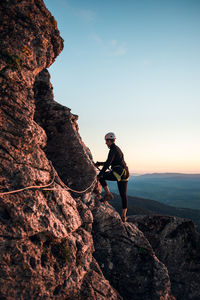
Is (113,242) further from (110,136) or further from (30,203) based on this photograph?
(30,203)

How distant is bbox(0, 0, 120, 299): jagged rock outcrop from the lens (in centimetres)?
611

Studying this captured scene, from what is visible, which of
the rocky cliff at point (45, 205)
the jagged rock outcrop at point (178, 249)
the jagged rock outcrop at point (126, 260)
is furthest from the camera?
the jagged rock outcrop at point (178, 249)

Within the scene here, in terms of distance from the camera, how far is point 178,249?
15352 millimetres

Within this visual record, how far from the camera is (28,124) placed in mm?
7695

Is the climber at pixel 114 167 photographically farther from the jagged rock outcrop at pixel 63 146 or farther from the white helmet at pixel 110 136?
the jagged rock outcrop at pixel 63 146

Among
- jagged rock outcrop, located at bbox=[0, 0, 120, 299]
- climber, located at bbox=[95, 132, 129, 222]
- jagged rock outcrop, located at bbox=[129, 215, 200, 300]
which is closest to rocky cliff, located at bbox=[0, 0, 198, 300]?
jagged rock outcrop, located at bbox=[0, 0, 120, 299]

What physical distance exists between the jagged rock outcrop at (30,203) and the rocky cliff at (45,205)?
1.1 inches

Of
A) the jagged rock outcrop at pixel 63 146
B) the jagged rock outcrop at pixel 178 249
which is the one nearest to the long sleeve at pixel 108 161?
the jagged rock outcrop at pixel 63 146

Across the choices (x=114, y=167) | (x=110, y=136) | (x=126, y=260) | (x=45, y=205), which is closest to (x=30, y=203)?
(x=45, y=205)

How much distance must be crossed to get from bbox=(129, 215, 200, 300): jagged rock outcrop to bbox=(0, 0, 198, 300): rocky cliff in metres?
4.28

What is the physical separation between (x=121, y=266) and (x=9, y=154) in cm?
836

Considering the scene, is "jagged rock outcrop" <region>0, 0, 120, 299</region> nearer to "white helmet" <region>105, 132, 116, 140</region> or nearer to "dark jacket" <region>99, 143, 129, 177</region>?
"dark jacket" <region>99, 143, 129, 177</region>

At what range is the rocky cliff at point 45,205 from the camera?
20.6 feet

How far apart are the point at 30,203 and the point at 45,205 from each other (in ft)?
2.14
